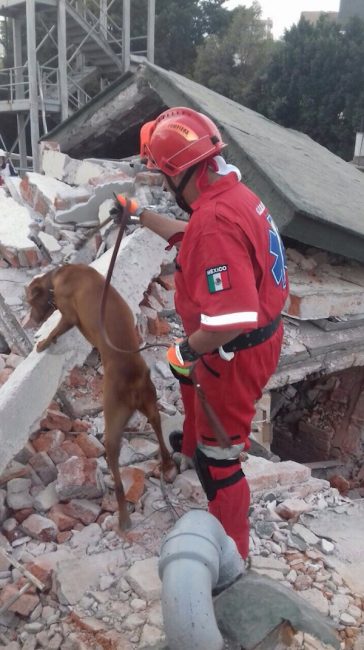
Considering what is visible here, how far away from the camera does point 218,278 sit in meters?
2.34

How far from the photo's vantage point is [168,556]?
2.03 meters

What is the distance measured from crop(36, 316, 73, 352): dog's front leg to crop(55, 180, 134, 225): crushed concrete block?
264cm

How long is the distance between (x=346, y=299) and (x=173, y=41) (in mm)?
22951

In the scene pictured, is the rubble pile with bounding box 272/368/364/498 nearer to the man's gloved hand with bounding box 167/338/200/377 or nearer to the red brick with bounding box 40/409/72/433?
the red brick with bounding box 40/409/72/433

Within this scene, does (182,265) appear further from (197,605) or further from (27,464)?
(27,464)

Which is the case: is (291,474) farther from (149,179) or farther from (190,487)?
(149,179)

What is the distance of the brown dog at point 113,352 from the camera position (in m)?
3.07

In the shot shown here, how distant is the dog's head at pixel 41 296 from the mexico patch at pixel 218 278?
1.53 meters

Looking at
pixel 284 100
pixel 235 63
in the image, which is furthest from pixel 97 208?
pixel 235 63

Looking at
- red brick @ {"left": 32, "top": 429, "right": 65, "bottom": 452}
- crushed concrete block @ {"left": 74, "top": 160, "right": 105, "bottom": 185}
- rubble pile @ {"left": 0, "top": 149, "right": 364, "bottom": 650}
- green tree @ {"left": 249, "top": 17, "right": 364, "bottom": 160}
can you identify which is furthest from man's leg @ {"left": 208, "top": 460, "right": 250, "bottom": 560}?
green tree @ {"left": 249, "top": 17, "right": 364, "bottom": 160}

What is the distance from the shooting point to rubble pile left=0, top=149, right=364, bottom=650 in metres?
2.62

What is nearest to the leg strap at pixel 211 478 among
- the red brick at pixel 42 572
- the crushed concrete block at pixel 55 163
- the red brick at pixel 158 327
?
the red brick at pixel 42 572

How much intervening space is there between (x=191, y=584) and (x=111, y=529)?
1.39 meters

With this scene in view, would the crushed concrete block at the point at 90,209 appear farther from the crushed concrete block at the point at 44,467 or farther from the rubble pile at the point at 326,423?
the crushed concrete block at the point at 44,467
